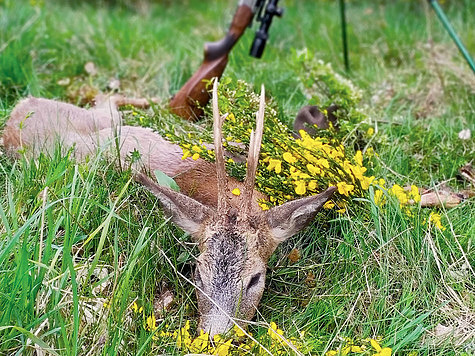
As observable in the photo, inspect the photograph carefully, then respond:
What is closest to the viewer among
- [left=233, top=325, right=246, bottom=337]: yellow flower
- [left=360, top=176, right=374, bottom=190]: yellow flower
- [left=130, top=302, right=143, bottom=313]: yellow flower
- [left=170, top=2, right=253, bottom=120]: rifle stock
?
[left=233, top=325, right=246, bottom=337]: yellow flower

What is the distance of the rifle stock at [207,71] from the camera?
4770mm

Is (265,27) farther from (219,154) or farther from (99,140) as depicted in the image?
(219,154)

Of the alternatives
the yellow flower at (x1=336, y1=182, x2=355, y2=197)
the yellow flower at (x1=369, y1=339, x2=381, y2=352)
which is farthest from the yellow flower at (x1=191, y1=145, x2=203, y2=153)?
the yellow flower at (x1=369, y1=339, x2=381, y2=352)

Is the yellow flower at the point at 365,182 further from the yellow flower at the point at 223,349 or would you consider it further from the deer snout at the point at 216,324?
the yellow flower at the point at 223,349

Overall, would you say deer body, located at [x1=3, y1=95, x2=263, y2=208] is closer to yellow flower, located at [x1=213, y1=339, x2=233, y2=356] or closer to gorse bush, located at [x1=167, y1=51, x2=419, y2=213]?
gorse bush, located at [x1=167, y1=51, x2=419, y2=213]

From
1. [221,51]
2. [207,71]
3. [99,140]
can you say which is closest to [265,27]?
[221,51]

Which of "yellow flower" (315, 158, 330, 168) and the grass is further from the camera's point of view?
"yellow flower" (315, 158, 330, 168)

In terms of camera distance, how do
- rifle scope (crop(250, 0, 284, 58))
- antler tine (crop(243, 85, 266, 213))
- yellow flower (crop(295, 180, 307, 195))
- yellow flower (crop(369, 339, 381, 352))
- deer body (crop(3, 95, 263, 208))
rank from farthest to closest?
rifle scope (crop(250, 0, 284, 58)) < deer body (crop(3, 95, 263, 208)) < yellow flower (crop(295, 180, 307, 195)) < antler tine (crop(243, 85, 266, 213)) < yellow flower (crop(369, 339, 381, 352))

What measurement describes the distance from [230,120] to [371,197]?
86 cm

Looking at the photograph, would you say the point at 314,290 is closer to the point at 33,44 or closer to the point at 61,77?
the point at 61,77

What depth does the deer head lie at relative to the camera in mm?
2875

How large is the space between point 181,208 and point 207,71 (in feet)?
6.51

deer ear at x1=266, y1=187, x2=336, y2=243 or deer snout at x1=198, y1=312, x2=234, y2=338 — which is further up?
Result: deer ear at x1=266, y1=187, x2=336, y2=243

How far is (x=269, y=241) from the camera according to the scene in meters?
3.15
